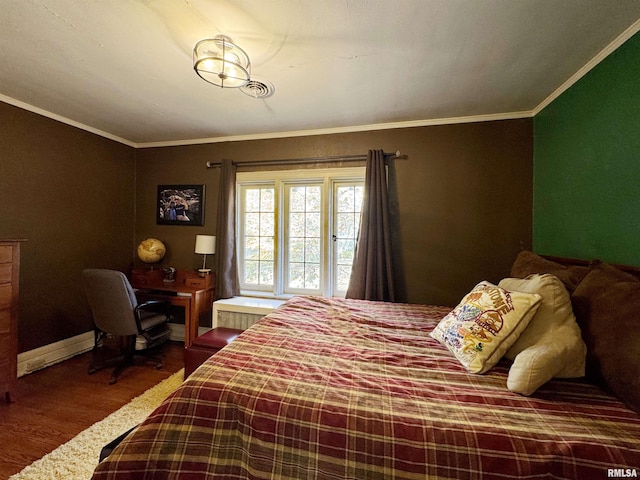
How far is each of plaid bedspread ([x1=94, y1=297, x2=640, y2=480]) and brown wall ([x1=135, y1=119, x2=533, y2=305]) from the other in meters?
1.52

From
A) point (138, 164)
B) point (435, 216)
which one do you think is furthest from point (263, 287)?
point (138, 164)

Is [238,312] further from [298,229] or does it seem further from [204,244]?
[298,229]

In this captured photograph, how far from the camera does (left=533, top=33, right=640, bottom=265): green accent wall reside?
1.42 meters

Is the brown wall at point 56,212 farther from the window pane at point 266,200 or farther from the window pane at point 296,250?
the window pane at point 296,250

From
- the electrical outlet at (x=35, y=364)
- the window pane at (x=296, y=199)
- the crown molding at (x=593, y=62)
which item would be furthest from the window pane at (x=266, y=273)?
the crown molding at (x=593, y=62)

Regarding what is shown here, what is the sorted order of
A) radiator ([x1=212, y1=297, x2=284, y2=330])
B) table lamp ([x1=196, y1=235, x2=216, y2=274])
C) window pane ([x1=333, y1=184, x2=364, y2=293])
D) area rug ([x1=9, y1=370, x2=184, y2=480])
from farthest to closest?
table lamp ([x1=196, y1=235, x2=216, y2=274]), window pane ([x1=333, y1=184, x2=364, y2=293]), radiator ([x1=212, y1=297, x2=284, y2=330]), area rug ([x1=9, y1=370, x2=184, y2=480])

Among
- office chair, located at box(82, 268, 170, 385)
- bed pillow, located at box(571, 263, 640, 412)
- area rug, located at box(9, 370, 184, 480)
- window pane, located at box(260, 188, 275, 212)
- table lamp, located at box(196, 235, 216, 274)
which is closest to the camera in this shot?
bed pillow, located at box(571, 263, 640, 412)

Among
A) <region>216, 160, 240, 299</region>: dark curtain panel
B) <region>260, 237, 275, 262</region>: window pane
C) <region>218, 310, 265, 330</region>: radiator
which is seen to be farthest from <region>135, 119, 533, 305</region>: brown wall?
<region>218, 310, 265, 330</region>: radiator

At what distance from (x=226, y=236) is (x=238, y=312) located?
0.88 meters

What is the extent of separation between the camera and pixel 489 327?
3.93 ft

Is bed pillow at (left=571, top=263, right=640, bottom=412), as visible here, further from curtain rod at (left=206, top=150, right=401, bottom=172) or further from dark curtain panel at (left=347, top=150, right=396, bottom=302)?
curtain rod at (left=206, top=150, right=401, bottom=172)

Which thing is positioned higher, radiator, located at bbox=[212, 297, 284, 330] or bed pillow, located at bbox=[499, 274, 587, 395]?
bed pillow, located at bbox=[499, 274, 587, 395]

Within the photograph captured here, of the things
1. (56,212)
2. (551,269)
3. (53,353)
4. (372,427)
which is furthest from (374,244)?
(53,353)

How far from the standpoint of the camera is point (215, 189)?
316cm
